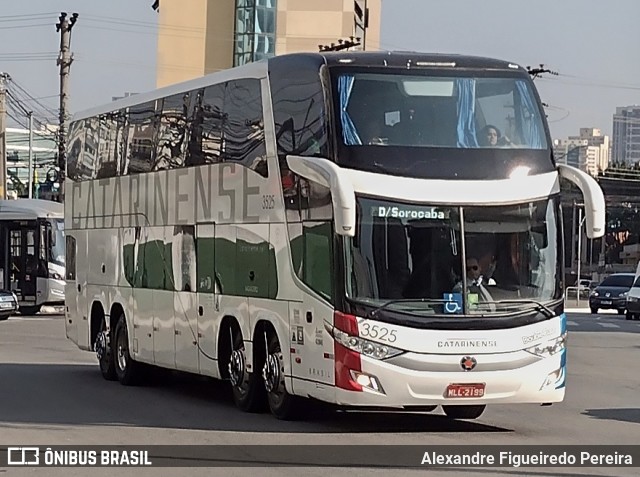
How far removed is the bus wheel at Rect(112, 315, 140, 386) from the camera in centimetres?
1964

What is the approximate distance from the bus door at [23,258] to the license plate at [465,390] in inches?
1134

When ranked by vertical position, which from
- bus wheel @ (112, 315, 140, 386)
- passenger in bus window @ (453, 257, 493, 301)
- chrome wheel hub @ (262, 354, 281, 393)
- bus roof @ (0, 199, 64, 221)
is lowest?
bus wheel @ (112, 315, 140, 386)

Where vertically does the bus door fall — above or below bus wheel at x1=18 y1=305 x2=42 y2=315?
above

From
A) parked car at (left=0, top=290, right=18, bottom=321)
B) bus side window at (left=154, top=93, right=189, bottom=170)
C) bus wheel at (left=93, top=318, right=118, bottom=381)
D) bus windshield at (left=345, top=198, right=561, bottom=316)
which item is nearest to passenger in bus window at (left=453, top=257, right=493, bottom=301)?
bus windshield at (left=345, top=198, right=561, bottom=316)

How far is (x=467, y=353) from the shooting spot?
522 inches

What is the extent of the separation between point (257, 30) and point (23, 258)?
43.1 meters

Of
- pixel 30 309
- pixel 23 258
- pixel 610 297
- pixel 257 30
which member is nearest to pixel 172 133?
pixel 23 258

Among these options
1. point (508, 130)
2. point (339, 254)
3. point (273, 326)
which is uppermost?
point (508, 130)

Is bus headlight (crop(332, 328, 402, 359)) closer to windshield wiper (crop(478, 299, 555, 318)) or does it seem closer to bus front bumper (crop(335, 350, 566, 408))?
bus front bumper (crop(335, 350, 566, 408))

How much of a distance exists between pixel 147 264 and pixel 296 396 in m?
4.80

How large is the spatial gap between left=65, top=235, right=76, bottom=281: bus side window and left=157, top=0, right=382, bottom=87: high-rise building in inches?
2289

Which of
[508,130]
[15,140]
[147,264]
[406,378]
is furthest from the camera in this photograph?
[15,140]

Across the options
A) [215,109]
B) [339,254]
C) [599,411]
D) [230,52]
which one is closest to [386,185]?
[339,254]

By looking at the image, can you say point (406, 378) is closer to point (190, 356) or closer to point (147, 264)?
point (190, 356)
